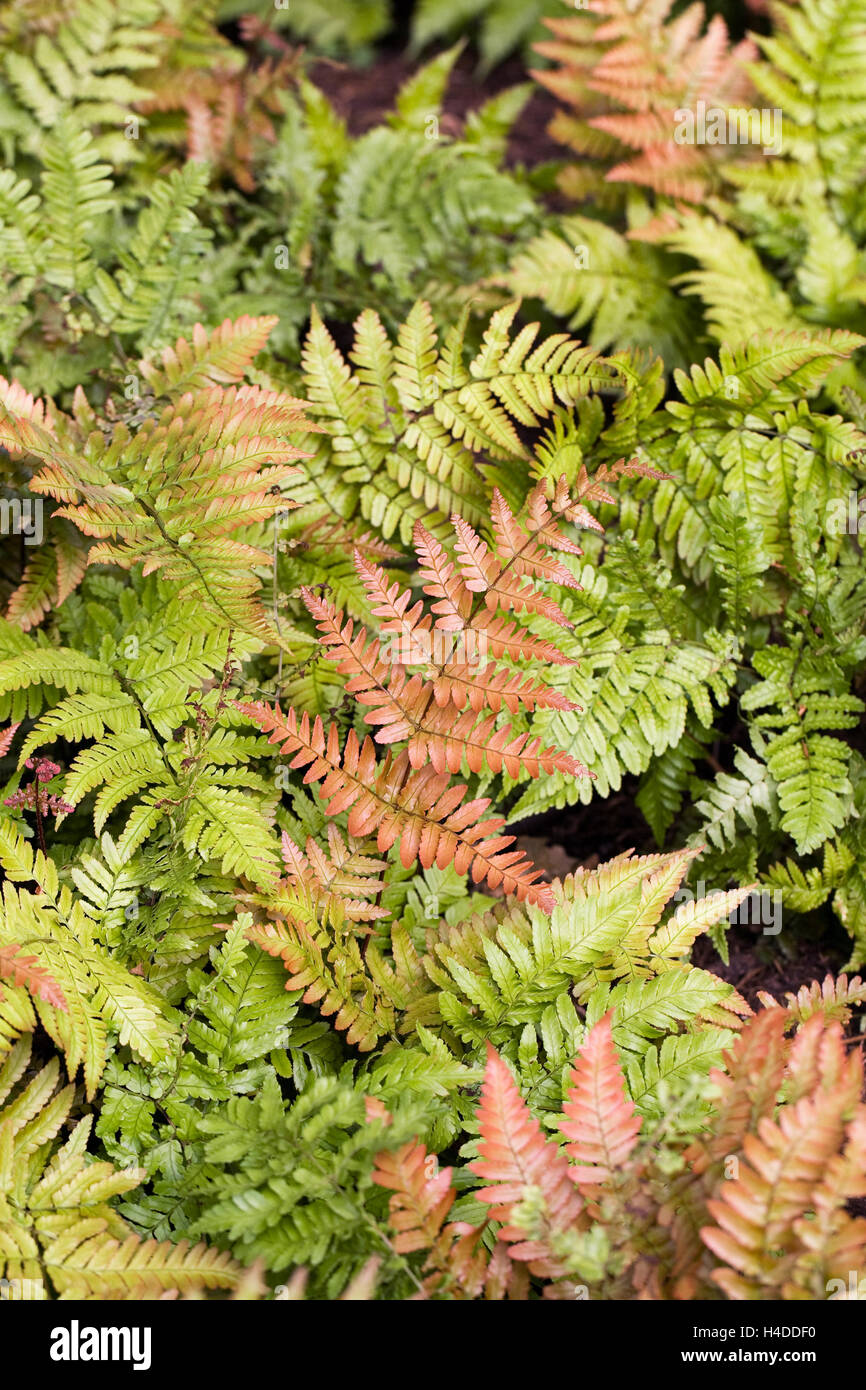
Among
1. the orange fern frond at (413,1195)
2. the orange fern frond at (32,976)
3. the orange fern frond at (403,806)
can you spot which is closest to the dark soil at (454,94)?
the orange fern frond at (403,806)

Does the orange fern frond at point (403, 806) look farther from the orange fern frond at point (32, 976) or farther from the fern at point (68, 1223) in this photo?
the fern at point (68, 1223)

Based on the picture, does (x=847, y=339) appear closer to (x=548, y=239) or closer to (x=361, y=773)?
(x=548, y=239)

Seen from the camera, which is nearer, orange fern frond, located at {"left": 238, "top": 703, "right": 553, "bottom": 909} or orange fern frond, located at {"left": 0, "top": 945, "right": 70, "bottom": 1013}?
orange fern frond, located at {"left": 0, "top": 945, "right": 70, "bottom": 1013}

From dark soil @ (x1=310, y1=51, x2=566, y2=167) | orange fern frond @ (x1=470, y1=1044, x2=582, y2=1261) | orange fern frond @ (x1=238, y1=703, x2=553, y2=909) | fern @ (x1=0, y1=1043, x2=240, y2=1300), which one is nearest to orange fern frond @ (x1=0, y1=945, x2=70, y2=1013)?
fern @ (x1=0, y1=1043, x2=240, y2=1300)

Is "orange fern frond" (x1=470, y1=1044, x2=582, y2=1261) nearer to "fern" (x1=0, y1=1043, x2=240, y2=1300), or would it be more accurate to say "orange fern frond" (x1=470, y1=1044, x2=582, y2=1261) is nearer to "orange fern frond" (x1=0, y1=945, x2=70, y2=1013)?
"fern" (x1=0, y1=1043, x2=240, y2=1300)

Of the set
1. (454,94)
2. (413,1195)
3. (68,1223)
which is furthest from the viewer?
(454,94)

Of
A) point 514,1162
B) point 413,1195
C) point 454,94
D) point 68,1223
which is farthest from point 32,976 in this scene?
point 454,94

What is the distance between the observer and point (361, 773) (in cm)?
269

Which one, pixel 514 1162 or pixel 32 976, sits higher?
pixel 32 976

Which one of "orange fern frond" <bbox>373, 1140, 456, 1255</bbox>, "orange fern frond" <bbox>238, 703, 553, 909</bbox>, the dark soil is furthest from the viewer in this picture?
the dark soil

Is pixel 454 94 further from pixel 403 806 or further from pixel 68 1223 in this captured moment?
pixel 68 1223

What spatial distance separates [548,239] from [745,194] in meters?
0.78
